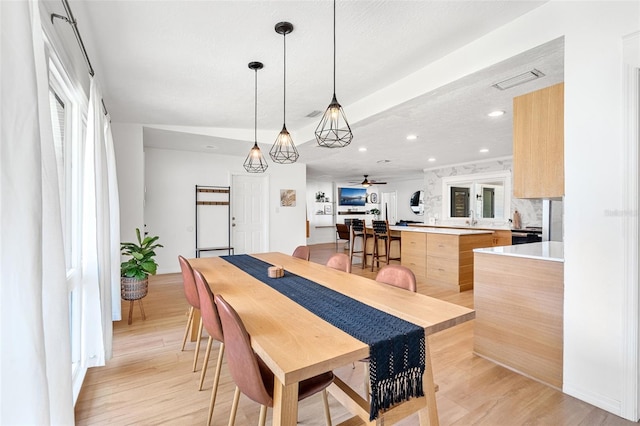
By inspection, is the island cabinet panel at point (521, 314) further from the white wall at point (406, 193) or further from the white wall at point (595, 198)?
the white wall at point (406, 193)

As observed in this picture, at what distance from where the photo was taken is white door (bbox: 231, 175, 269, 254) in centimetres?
634

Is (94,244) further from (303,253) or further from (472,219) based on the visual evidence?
(472,219)

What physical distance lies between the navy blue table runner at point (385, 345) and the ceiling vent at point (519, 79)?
2.46 metres

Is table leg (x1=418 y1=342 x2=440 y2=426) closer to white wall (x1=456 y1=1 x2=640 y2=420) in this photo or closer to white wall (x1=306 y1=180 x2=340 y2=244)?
white wall (x1=456 y1=1 x2=640 y2=420)

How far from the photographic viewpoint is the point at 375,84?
3.19m

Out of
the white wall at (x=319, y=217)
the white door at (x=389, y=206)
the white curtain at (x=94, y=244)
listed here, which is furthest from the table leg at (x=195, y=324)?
the white door at (x=389, y=206)

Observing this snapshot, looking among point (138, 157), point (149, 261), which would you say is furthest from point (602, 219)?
point (138, 157)

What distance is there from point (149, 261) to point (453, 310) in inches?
121

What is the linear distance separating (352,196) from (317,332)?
10316mm

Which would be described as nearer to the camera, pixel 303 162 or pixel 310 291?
pixel 310 291

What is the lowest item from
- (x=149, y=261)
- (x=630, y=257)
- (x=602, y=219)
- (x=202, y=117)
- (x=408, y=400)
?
(x=408, y=400)

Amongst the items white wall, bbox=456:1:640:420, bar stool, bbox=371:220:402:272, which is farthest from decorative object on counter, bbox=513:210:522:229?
white wall, bbox=456:1:640:420

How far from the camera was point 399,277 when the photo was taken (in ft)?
6.42

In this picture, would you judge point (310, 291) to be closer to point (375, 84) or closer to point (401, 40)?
point (401, 40)
